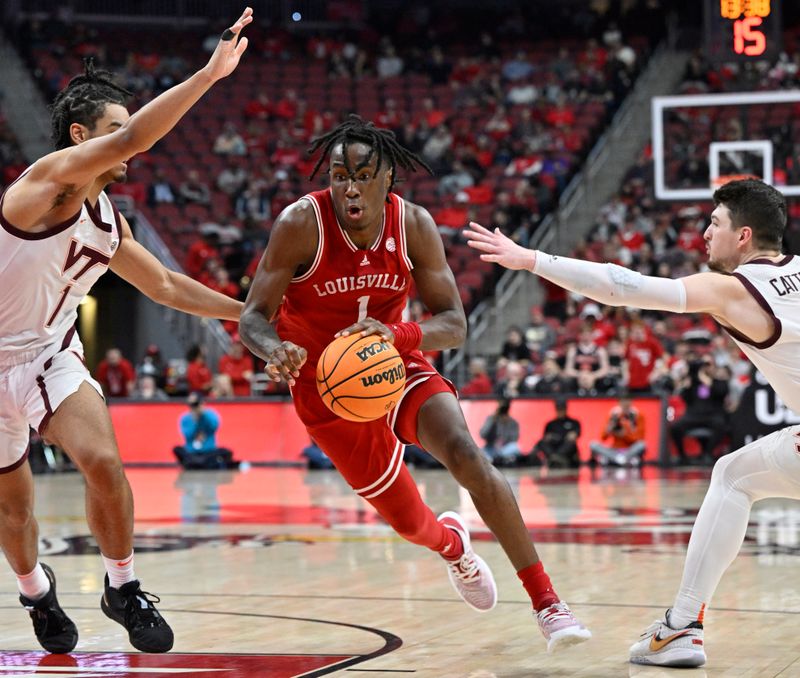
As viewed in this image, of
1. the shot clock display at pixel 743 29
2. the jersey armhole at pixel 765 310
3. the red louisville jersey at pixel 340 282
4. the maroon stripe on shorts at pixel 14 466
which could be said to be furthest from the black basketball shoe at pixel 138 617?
the shot clock display at pixel 743 29

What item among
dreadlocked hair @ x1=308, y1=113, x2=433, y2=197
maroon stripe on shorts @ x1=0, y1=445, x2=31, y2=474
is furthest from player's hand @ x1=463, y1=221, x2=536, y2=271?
maroon stripe on shorts @ x1=0, y1=445, x2=31, y2=474

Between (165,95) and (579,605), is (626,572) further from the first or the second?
(165,95)

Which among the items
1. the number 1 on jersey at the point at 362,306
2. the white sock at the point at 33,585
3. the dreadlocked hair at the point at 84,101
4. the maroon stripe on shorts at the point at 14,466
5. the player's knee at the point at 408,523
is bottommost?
the white sock at the point at 33,585

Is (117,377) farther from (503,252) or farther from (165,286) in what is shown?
(503,252)

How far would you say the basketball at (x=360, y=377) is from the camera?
16.0 feet

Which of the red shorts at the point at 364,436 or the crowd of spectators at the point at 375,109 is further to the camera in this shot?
the crowd of spectators at the point at 375,109

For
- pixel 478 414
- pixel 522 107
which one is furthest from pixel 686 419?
pixel 522 107

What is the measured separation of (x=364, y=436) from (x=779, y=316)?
1790 mm

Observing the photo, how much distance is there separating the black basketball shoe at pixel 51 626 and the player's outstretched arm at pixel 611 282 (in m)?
2.26

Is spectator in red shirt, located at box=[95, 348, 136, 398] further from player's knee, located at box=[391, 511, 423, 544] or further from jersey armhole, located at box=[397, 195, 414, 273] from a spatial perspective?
jersey armhole, located at box=[397, 195, 414, 273]

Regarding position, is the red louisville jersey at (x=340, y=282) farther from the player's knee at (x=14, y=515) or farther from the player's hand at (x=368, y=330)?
the player's knee at (x=14, y=515)

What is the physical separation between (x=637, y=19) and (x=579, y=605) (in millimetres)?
21499

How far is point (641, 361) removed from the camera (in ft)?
54.3

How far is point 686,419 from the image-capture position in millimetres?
15930
